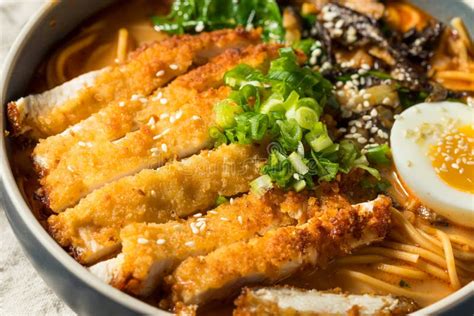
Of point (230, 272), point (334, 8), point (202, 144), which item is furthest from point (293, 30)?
point (230, 272)

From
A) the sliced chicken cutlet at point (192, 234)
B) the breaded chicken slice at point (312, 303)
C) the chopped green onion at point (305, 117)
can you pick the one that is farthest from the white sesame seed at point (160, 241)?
the chopped green onion at point (305, 117)

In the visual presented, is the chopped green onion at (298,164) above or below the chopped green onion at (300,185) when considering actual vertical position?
above

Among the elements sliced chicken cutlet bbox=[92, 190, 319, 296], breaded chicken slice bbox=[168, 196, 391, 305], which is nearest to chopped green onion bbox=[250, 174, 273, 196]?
sliced chicken cutlet bbox=[92, 190, 319, 296]

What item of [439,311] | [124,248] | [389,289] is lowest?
[389,289]

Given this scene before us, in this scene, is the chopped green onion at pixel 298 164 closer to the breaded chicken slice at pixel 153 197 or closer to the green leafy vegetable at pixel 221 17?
the breaded chicken slice at pixel 153 197

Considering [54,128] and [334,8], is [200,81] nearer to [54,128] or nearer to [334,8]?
[54,128]

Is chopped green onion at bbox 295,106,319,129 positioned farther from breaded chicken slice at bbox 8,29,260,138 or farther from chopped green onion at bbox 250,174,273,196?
breaded chicken slice at bbox 8,29,260,138

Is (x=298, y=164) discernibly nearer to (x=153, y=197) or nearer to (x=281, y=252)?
(x=281, y=252)
